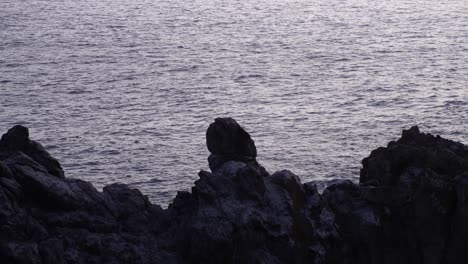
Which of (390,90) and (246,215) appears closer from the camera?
(246,215)

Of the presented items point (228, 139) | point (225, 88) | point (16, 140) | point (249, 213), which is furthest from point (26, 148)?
point (225, 88)

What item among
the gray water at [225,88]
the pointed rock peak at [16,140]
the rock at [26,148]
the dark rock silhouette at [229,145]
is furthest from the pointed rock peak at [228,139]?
the gray water at [225,88]

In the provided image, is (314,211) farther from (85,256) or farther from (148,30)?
(148,30)

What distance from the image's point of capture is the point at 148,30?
7343 inches

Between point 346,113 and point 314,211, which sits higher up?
point 314,211

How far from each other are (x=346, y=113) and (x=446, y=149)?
216 ft

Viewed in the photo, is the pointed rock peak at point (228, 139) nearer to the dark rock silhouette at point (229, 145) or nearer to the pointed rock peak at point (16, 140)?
the dark rock silhouette at point (229, 145)

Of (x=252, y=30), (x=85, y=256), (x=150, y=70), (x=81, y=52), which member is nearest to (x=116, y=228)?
(x=85, y=256)

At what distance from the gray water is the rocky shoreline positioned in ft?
119

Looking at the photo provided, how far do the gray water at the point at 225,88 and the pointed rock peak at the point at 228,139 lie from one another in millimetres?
33538

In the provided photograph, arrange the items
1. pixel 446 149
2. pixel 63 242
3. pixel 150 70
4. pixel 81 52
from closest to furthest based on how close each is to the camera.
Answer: pixel 63 242 < pixel 446 149 < pixel 150 70 < pixel 81 52

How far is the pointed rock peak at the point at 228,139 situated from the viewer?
50.8 m

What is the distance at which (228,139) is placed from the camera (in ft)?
168

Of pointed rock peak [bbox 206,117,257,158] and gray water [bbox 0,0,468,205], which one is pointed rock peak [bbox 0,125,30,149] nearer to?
pointed rock peak [bbox 206,117,257,158]
